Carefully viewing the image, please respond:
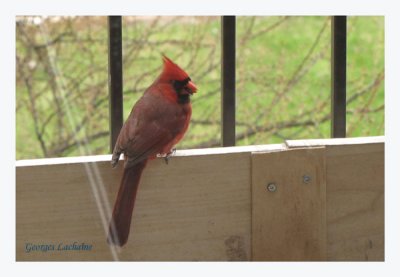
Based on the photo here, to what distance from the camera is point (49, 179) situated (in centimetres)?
169

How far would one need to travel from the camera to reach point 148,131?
177 cm

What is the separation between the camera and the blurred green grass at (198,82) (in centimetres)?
362

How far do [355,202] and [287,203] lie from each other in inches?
6.9

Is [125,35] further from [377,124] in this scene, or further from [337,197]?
[337,197]

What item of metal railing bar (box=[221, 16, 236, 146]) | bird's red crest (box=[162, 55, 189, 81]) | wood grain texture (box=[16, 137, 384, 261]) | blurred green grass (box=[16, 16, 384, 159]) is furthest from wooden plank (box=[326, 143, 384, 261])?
blurred green grass (box=[16, 16, 384, 159])

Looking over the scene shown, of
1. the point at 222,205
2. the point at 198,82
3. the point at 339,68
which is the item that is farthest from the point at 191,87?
the point at 198,82

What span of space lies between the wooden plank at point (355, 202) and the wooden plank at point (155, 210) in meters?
0.22

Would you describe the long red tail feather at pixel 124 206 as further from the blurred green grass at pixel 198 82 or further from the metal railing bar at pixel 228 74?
the blurred green grass at pixel 198 82

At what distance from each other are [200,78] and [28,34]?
854 mm

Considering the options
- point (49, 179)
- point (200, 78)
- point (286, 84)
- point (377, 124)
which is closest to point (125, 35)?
point (200, 78)

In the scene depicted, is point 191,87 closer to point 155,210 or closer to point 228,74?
point 228,74

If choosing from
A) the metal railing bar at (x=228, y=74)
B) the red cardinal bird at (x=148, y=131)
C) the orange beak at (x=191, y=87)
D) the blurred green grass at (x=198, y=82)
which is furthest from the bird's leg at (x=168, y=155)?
the blurred green grass at (x=198, y=82)

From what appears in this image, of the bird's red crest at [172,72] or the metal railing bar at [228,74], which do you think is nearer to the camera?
the bird's red crest at [172,72]

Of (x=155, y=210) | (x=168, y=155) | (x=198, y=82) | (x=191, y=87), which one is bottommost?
(x=155, y=210)
